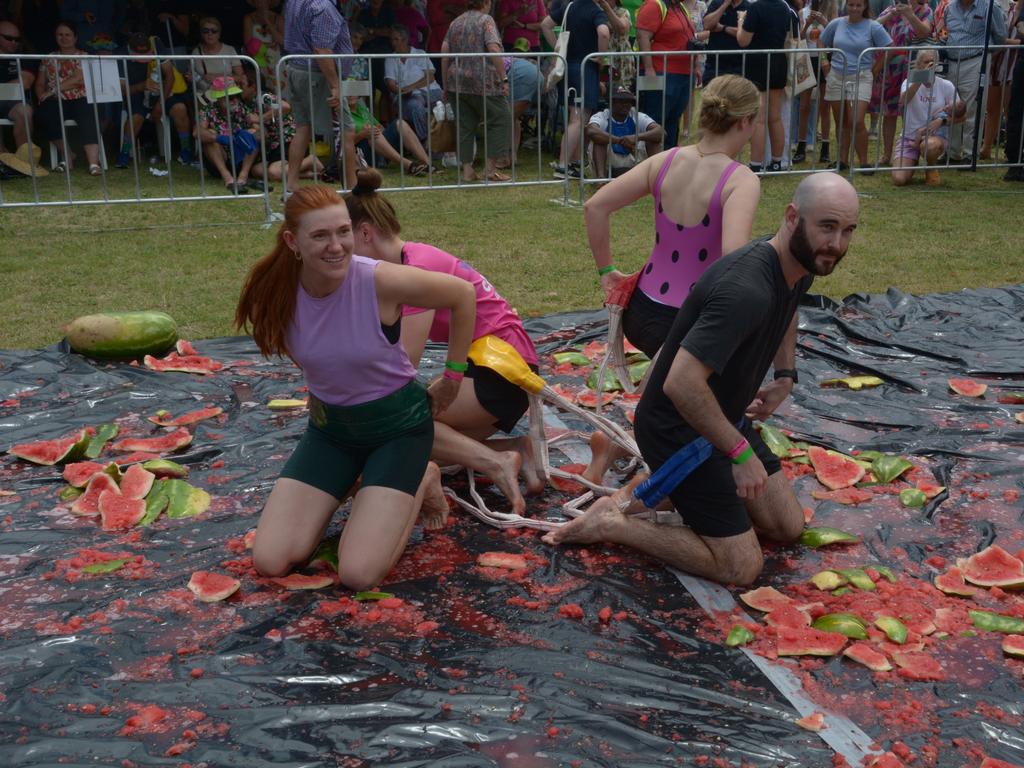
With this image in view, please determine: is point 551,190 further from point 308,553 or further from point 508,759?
point 508,759

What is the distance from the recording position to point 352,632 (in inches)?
147

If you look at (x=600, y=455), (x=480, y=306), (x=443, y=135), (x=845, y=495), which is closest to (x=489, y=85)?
(x=443, y=135)

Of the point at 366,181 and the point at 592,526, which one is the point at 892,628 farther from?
the point at 366,181

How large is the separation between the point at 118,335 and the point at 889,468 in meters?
4.33

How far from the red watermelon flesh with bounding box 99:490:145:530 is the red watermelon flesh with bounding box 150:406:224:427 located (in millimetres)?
975

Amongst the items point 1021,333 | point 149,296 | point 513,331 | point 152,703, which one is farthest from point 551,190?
point 152,703

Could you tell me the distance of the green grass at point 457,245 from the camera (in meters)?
8.41

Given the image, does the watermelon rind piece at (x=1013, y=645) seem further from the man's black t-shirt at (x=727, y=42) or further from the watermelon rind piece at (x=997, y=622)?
the man's black t-shirt at (x=727, y=42)

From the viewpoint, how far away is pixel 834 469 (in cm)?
509

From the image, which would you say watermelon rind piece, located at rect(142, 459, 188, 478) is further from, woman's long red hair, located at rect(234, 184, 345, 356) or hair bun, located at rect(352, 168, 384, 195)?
hair bun, located at rect(352, 168, 384, 195)

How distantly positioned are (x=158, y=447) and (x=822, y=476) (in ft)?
10.3

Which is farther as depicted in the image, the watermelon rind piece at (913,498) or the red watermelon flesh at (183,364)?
the red watermelon flesh at (183,364)

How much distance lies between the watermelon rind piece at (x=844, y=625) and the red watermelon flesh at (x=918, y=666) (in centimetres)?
14

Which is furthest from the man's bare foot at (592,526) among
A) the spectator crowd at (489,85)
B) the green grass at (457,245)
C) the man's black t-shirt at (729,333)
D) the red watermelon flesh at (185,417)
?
the spectator crowd at (489,85)
